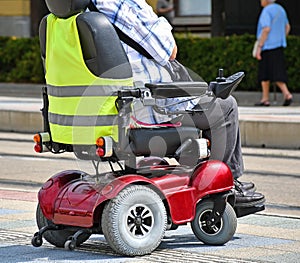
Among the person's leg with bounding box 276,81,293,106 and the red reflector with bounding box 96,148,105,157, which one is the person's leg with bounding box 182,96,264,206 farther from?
the person's leg with bounding box 276,81,293,106

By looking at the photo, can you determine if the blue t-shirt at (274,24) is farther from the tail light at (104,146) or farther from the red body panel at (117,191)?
the tail light at (104,146)

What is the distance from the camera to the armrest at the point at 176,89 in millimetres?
5488

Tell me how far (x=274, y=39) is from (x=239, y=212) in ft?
30.9

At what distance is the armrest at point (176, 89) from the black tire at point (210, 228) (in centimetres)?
69

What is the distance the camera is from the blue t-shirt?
589 inches

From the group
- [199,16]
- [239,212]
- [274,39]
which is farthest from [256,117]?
[199,16]

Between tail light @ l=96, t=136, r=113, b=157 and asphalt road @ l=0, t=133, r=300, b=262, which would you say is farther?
asphalt road @ l=0, t=133, r=300, b=262

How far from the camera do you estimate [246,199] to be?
6.10m

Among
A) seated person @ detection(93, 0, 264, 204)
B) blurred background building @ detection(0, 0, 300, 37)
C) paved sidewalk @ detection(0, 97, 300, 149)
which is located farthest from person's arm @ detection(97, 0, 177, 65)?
blurred background building @ detection(0, 0, 300, 37)

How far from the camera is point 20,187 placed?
29.0 feet

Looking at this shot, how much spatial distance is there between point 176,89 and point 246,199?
0.97 metres

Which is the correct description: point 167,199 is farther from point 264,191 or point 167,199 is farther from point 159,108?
point 264,191

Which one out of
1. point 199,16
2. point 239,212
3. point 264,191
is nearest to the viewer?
point 239,212

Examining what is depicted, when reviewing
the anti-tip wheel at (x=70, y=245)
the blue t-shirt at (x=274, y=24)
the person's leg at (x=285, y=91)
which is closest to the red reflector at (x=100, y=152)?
the anti-tip wheel at (x=70, y=245)
